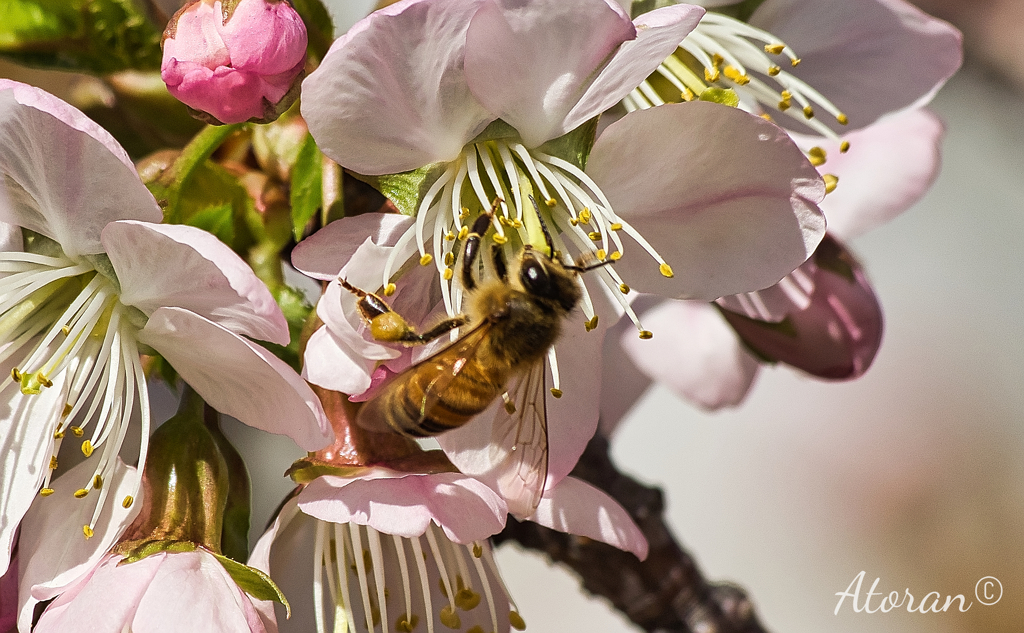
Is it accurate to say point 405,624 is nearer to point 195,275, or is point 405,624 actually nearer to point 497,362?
point 497,362

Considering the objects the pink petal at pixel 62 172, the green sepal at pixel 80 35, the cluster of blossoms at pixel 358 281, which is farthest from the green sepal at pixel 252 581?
the green sepal at pixel 80 35

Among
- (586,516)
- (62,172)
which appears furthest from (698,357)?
(62,172)

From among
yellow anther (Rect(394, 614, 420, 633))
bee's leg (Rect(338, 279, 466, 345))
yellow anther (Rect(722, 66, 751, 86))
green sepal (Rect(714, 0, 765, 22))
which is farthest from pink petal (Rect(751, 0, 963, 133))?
yellow anther (Rect(394, 614, 420, 633))

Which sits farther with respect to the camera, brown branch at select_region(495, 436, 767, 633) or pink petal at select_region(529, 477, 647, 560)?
brown branch at select_region(495, 436, 767, 633)

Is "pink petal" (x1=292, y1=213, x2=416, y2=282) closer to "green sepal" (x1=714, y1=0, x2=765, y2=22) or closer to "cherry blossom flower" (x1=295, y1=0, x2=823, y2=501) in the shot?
"cherry blossom flower" (x1=295, y1=0, x2=823, y2=501)

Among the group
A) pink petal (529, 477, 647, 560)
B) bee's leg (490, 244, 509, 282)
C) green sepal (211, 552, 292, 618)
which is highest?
bee's leg (490, 244, 509, 282)
